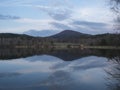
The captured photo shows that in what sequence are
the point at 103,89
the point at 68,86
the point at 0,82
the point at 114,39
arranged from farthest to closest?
the point at 0,82 < the point at 68,86 < the point at 103,89 < the point at 114,39

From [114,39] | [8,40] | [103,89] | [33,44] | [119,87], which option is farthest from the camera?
[8,40]

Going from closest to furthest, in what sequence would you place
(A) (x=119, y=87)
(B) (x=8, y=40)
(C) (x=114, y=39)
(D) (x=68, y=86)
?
(C) (x=114, y=39) < (A) (x=119, y=87) < (D) (x=68, y=86) < (B) (x=8, y=40)

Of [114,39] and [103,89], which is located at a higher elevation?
[114,39]

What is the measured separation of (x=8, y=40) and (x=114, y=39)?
453ft

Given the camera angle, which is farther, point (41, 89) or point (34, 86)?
point (34, 86)

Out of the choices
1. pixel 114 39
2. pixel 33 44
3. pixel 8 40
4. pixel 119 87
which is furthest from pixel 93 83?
pixel 8 40

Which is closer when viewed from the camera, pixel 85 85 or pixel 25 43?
pixel 85 85

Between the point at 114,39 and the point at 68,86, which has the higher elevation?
the point at 114,39

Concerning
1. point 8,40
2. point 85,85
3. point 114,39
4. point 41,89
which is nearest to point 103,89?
point 85,85

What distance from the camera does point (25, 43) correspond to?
13900 cm

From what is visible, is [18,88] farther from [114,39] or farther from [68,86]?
[114,39]

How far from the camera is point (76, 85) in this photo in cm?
2030

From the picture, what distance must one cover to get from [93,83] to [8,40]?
12980 cm

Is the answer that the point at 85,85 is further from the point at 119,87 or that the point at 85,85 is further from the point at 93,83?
the point at 119,87
